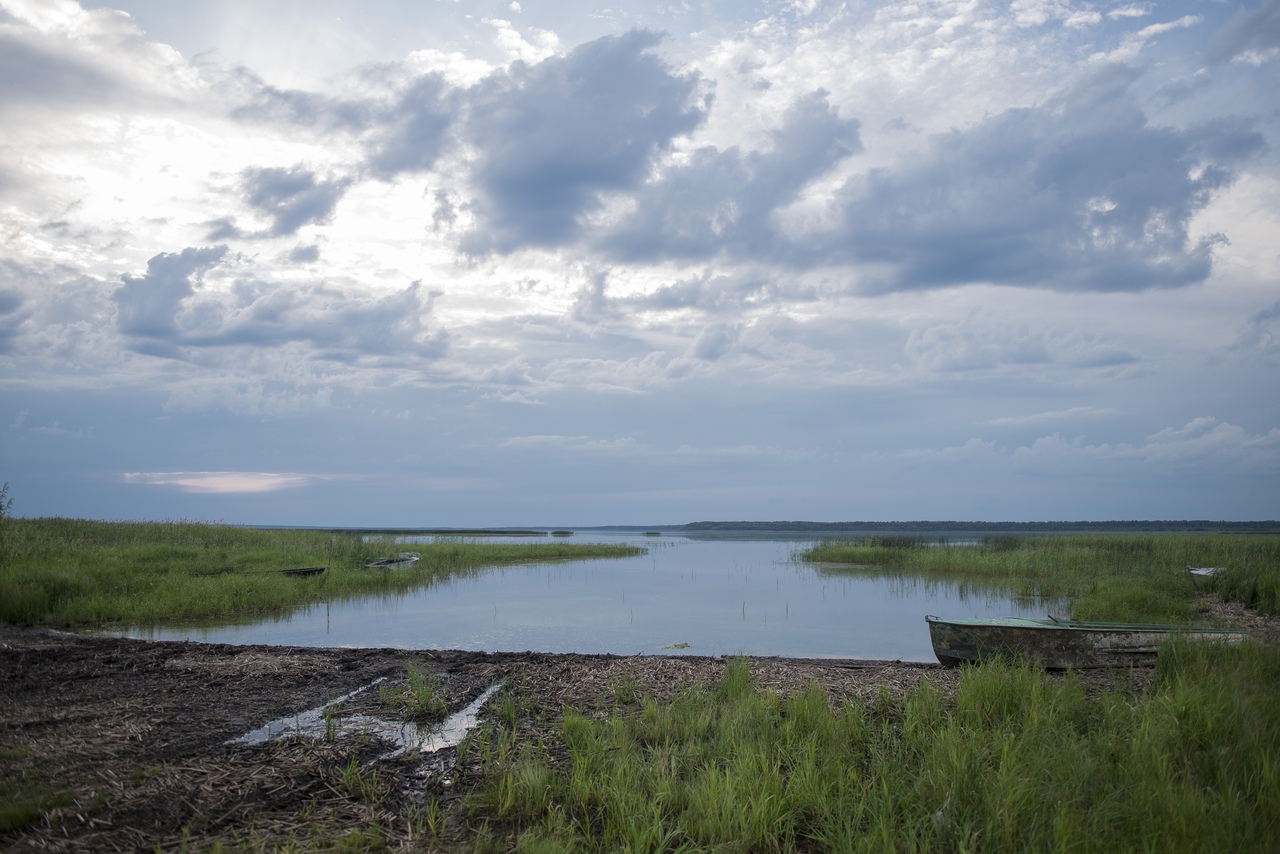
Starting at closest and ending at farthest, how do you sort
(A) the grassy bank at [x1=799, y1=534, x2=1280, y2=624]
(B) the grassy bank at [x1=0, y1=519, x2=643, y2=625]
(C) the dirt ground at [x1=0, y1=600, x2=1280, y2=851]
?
(C) the dirt ground at [x1=0, y1=600, x2=1280, y2=851], (B) the grassy bank at [x1=0, y1=519, x2=643, y2=625], (A) the grassy bank at [x1=799, y1=534, x2=1280, y2=624]

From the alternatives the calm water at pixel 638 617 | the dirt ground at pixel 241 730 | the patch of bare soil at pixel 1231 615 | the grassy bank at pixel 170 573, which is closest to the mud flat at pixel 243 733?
the dirt ground at pixel 241 730

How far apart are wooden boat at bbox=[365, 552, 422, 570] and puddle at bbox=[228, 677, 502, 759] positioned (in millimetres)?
19224

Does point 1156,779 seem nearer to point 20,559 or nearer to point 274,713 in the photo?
point 274,713

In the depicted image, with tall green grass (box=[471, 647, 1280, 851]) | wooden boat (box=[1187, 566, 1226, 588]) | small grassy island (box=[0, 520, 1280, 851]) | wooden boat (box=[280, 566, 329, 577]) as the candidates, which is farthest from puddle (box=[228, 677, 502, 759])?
wooden boat (box=[1187, 566, 1226, 588])

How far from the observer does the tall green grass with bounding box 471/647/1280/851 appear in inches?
180

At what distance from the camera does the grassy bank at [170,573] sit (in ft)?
51.0

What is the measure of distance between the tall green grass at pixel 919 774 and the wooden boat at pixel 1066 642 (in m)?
2.87

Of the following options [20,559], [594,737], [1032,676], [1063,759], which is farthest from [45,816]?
[20,559]

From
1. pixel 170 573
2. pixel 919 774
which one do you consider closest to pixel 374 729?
pixel 919 774

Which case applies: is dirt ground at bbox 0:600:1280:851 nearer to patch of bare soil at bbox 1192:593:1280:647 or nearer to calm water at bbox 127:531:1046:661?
calm water at bbox 127:531:1046:661

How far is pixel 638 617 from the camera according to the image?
63.8 feet

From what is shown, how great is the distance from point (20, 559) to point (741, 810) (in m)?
19.1

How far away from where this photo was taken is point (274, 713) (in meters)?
7.71

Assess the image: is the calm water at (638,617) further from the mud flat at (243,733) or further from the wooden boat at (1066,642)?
the mud flat at (243,733)
